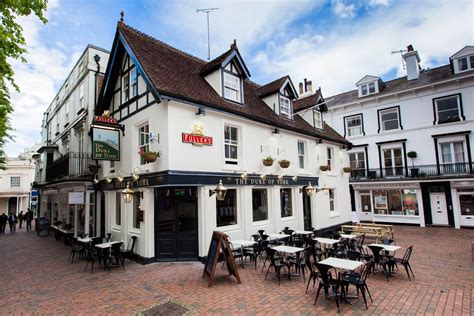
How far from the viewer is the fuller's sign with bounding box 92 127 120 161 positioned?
36.7 feet

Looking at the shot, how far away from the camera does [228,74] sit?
503 inches

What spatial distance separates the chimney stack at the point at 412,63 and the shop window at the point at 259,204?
19.3 metres

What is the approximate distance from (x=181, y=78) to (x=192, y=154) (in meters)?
3.69

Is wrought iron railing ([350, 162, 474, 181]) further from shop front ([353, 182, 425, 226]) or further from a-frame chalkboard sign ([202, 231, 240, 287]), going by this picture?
a-frame chalkboard sign ([202, 231, 240, 287])

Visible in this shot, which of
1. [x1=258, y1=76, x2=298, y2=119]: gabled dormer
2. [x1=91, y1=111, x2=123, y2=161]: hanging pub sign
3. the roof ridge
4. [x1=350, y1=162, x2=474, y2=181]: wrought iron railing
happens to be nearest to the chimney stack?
[x1=350, y1=162, x2=474, y2=181]: wrought iron railing

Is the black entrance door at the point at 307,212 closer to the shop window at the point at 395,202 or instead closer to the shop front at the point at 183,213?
the shop front at the point at 183,213

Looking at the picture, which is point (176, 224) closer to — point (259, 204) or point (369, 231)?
point (259, 204)

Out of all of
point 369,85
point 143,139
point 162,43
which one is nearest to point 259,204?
point 143,139

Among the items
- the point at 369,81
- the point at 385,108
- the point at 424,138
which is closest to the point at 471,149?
the point at 424,138

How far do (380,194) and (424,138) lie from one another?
576cm

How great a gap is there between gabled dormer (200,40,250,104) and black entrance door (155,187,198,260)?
5.09 meters

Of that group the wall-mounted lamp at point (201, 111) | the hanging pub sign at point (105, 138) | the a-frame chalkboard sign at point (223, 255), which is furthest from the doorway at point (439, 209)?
the hanging pub sign at point (105, 138)

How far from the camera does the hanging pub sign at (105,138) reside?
11258 millimetres

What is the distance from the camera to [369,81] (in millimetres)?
24500
